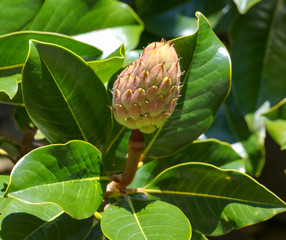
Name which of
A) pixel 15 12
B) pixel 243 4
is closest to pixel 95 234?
pixel 15 12

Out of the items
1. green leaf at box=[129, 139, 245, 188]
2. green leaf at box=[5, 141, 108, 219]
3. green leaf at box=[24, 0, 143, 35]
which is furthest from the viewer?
green leaf at box=[24, 0, 143, 35]

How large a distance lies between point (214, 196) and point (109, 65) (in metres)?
0.40

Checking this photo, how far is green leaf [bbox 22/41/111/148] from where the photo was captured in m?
1.02

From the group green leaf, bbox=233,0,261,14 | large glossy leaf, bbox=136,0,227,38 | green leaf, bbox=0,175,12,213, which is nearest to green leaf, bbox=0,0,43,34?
green leaf, bbox=0,175,12,213

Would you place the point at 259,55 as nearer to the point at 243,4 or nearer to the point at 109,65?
the point at 243,4

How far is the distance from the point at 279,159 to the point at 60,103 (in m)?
2.31

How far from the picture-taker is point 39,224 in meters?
1.06

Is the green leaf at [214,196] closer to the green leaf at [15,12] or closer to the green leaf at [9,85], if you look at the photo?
the green leaf at [9,85]

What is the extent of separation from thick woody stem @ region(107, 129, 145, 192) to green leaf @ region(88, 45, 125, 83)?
0.58 ft

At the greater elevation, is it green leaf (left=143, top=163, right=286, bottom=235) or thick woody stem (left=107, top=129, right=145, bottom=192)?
thick woody stem (left=107, top=129, right=145, bottom=192)

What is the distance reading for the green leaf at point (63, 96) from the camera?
3.34 feet

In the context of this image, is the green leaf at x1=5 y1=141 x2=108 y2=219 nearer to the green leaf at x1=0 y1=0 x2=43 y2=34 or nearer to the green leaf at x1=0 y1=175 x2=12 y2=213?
the green leaf at x1=0 y1=175 x2=12 y2=213

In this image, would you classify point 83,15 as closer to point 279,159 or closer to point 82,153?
point 82,153

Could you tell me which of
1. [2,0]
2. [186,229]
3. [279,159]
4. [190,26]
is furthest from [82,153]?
[279,159]
